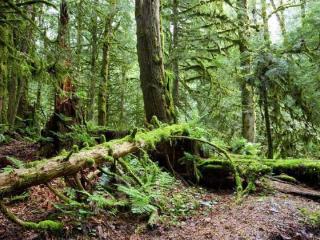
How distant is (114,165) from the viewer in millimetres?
5410

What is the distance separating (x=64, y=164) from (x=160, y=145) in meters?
3.30

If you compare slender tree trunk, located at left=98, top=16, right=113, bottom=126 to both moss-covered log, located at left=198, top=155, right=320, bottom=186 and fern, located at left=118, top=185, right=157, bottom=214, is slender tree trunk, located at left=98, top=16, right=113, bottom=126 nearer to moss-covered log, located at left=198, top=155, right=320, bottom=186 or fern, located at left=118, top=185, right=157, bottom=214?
moss-covered log, located at left=198, top=155, right=320, bottom=186

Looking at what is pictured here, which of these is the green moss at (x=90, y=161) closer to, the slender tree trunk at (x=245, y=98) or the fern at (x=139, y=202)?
the fern at (x=139, y=202)

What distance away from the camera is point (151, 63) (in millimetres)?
8055

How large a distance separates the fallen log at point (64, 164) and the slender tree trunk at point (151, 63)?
1.75 meters

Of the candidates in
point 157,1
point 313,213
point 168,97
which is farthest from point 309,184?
point 157,1

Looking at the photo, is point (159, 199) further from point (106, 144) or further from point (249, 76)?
point (249, 76)

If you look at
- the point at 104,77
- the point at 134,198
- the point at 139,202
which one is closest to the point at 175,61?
the point at 104,77

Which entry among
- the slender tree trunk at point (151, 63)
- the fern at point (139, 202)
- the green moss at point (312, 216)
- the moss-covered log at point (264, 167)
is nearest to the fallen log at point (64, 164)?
the fern at point (139, 202)

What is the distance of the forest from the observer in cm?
456

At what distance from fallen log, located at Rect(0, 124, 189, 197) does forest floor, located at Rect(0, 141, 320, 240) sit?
1.95 ft

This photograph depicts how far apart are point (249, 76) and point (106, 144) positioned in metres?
5.13

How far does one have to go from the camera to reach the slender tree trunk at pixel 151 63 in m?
7.98

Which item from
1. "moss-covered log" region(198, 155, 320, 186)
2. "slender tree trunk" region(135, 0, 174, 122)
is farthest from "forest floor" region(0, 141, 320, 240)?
"slender tree trunk" region(135, 0, 174, 122)
